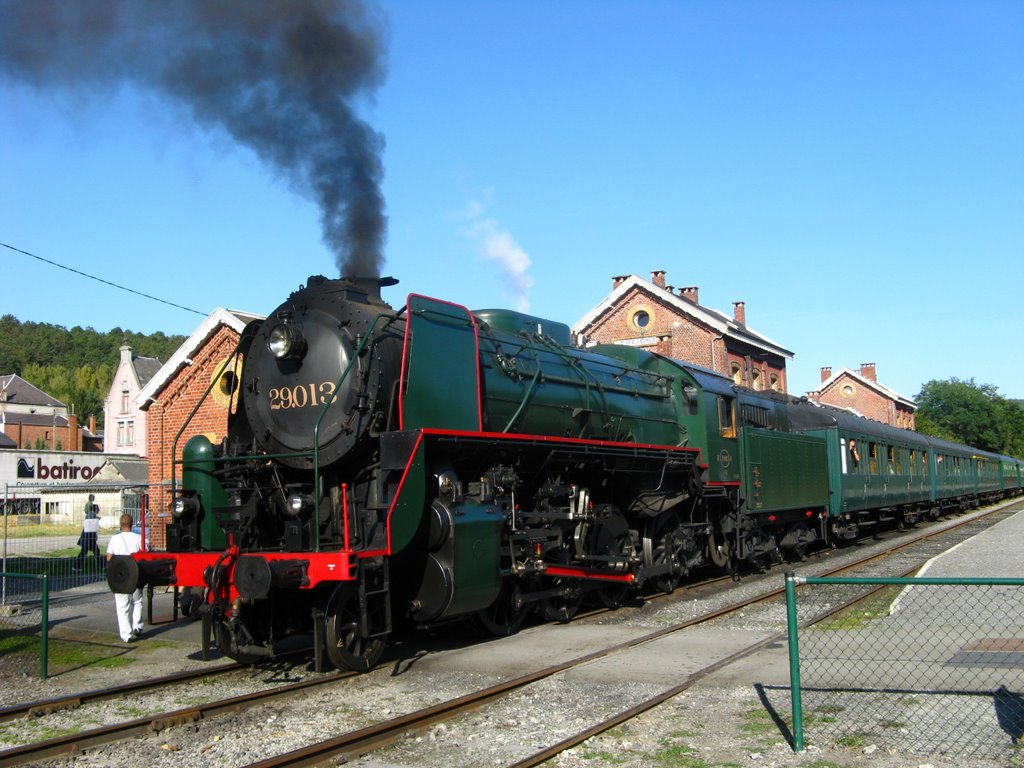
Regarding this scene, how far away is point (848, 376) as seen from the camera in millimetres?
66500

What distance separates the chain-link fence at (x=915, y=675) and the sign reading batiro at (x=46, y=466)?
3267cm

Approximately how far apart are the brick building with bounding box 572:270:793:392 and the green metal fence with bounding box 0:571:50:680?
22121mm

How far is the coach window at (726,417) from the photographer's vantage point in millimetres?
14258

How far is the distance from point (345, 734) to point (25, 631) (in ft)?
26.4

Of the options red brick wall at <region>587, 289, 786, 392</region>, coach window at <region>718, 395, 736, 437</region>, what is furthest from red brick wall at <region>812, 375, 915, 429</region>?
coach window at <region>718, 395, 736, 437</region>

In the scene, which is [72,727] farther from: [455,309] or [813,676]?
[813,676]

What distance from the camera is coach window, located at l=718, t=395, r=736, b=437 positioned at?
14258 millimetres

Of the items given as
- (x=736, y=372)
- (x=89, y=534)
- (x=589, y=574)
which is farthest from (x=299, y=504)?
(x=736, y=372)

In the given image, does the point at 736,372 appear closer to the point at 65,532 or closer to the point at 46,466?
the point at 65,532

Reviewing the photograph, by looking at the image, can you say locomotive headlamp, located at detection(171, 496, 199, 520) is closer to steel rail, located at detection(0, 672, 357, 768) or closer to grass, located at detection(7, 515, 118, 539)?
steel rail, located at detection(0, 672, 357, 768)

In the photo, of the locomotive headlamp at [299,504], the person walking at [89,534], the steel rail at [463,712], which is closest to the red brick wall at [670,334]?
the person walking at [89,534]

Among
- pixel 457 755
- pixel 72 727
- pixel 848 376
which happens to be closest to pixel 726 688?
pixel 457 755

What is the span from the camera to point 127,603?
10.4m

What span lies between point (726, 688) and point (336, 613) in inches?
132
